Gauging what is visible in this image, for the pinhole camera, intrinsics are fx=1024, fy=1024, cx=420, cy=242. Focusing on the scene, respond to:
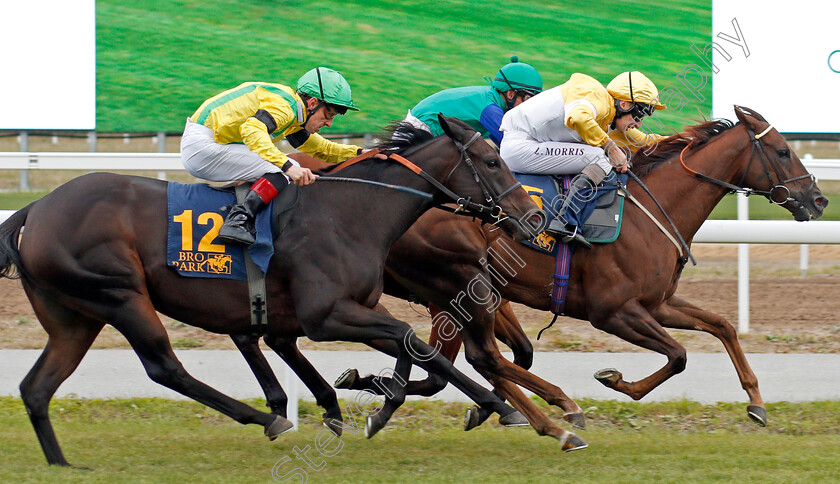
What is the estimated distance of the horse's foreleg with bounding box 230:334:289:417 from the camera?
17.8 ft

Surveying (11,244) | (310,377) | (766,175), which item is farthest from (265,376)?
(766,175)

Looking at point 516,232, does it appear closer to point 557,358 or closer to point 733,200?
point 557,358

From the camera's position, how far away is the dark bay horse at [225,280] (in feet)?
15.0

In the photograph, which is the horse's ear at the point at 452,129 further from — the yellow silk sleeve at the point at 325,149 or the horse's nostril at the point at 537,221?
the yellow silk sleeve at the point at 325,149

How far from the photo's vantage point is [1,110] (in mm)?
8211

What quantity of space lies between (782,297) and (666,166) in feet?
11.3

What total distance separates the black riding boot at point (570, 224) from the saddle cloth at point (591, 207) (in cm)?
3

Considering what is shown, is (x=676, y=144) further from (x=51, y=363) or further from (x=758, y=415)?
(x=51, y=363)

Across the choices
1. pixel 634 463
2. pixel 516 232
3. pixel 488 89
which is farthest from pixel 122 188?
pixel 634 463

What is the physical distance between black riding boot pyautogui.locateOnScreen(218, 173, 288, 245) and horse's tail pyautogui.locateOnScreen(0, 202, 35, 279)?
93cm

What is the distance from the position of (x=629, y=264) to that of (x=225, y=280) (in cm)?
211

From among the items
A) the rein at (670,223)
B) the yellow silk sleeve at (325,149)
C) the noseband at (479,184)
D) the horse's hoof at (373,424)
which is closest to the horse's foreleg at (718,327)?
the rein at (670,223)

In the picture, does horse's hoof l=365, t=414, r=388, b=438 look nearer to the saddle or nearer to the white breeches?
the saddle

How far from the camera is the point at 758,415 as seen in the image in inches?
215
